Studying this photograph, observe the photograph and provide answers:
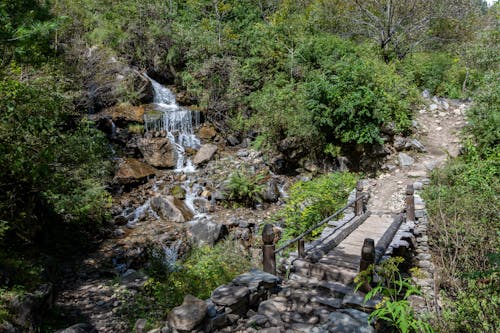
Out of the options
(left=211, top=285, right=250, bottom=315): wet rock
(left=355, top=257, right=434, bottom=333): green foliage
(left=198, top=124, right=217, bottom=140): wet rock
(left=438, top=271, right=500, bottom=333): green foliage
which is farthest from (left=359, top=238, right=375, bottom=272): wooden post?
(left=198, top=124, right=217, bottom=140): wet rock

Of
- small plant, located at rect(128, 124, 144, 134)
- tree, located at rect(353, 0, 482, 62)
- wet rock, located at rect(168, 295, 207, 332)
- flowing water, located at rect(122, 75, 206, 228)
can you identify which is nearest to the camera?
wet rock, located at rect(168, 295, 207, 332)

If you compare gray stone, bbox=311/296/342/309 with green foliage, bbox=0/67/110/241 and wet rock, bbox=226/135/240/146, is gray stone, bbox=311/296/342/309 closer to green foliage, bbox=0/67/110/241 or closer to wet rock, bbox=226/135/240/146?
green foliage, bbox=0/67/110/241

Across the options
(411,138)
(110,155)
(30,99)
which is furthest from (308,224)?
(110,155)

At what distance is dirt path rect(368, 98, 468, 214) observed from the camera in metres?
10.9

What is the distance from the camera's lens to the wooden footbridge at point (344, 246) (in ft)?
18.8

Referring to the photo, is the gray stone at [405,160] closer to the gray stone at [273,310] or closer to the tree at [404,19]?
the tree at [404,19]

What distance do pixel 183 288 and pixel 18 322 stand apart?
9.63ft

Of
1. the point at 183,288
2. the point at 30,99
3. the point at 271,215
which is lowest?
the point at 271,215

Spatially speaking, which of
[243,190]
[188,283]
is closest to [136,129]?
[243,190]

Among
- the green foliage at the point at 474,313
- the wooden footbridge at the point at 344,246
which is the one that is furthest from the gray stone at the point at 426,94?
the green foliage at the point at 474,313

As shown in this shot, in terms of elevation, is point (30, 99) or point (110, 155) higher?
point (30, 99)

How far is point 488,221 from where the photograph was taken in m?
6.72

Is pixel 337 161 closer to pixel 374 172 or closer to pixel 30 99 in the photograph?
pixel 374 172

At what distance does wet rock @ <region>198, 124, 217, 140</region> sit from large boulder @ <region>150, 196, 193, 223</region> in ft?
17.4
